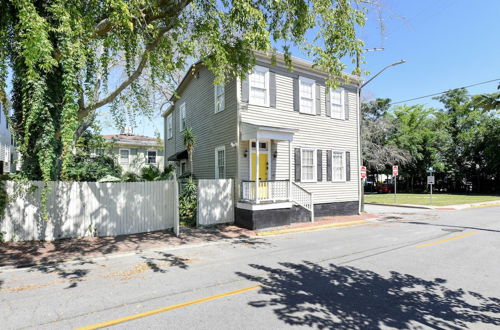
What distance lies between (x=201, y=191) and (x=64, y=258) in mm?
5038

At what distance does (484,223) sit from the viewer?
12289mm

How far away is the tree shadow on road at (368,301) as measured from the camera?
3879mm

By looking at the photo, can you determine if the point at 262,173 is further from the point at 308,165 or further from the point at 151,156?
the point at 151,156

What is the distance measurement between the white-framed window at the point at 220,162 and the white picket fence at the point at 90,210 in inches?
122

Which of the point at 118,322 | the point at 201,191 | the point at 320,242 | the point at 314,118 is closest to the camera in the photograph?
the point at 118,322

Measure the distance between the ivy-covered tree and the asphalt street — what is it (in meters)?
3.14

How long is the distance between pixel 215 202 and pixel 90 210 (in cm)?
443

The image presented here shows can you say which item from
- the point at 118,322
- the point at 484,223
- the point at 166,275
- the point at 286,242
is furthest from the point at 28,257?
the point at 484,223

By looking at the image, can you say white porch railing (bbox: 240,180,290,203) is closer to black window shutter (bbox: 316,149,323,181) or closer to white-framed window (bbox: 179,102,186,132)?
black window shutter (bbox: 316,149,323,181)

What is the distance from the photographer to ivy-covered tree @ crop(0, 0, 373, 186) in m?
6.31

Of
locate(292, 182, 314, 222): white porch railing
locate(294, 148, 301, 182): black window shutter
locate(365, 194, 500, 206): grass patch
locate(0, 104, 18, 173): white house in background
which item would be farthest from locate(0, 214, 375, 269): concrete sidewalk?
locate(365, 194, 500, 206): grass patch

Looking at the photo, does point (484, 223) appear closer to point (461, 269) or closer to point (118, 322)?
point (461, 269)

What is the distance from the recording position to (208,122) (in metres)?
14.6

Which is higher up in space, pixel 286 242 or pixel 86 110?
pixel 86 110
